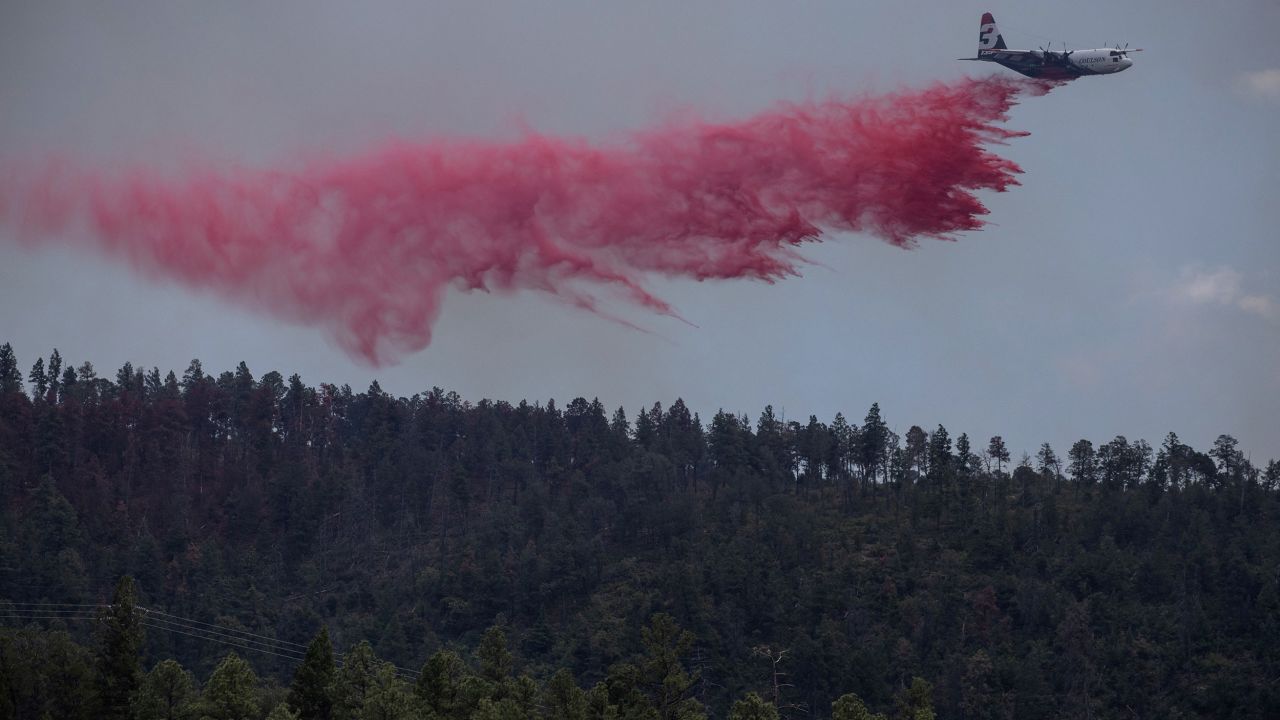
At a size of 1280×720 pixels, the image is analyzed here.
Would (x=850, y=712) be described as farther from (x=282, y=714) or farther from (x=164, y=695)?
(x=164, y=695)

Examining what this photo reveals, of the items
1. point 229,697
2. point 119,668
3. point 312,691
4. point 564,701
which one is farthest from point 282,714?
point 119,668

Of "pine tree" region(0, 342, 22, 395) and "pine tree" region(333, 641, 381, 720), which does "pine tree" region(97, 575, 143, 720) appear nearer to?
"pine tree" region(333, 641, 381, 720)

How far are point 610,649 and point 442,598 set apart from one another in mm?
19733

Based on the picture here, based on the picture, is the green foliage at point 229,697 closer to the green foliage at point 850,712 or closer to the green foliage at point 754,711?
the green foliage at point 754,711

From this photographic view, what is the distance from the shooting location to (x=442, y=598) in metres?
107

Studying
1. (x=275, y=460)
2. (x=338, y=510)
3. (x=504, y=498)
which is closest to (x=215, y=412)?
(x=275, y=460)

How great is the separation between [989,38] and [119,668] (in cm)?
6292

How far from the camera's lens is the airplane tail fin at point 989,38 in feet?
276

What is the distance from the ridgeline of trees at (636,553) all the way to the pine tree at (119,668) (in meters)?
0.30

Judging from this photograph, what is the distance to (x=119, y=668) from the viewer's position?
6406cm

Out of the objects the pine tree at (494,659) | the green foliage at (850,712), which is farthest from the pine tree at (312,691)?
the green foliage at (850,712)

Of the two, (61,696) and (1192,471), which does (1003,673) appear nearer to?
(1192,471)

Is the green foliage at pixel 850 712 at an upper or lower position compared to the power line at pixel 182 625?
lower

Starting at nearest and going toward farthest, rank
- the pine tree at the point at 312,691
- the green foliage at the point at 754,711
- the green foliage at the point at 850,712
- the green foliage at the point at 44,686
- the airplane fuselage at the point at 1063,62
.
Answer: the green foliage at the point at 754,711
the green foliage at the point at 850,712
the pine tree at the point at 312,691
the green foliage at the point at 44,686
the airplane fuselage at the point at 1063,62
